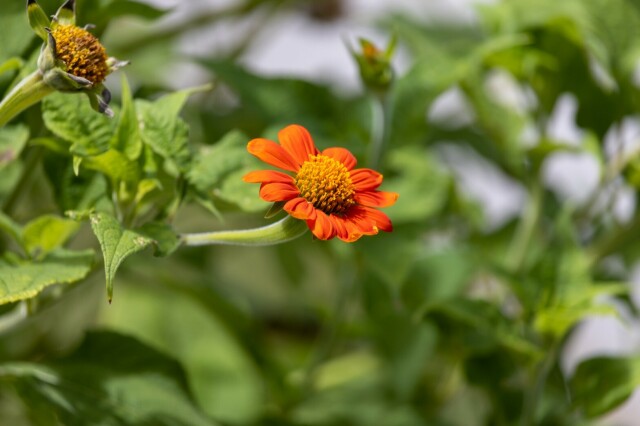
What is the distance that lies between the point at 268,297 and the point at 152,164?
1.76 feet

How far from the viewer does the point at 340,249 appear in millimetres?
377

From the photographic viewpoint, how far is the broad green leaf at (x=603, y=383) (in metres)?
0.34

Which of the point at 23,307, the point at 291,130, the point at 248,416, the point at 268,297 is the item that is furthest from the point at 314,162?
the point at 268,297

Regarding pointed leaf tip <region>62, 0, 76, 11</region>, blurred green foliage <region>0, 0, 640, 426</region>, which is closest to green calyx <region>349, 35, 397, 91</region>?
blurred green foliage <region>0, 0, 640, 426</region>

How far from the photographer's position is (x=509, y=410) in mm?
405

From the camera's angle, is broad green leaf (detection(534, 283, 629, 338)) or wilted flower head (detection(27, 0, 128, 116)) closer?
wilted flower head (detection(27, 0, 128, 116))

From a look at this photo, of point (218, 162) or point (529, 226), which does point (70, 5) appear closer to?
point (218, 162)

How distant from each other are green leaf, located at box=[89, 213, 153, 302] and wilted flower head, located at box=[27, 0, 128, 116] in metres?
0.03

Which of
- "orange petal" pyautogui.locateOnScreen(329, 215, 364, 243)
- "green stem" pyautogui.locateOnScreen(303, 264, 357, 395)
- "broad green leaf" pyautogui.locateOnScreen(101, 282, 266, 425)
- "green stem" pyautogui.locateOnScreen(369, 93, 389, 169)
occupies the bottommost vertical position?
"broad green leaf" pyautogui.locateOnScreen(101, 282, 266, 425)

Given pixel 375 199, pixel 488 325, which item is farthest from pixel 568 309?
pixel 375 199

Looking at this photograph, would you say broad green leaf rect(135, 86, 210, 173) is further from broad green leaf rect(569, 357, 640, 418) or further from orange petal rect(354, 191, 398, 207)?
broad green leaf rect(569, 357, 640, 418)

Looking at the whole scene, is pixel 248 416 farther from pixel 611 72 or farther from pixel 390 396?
pixel 611 72

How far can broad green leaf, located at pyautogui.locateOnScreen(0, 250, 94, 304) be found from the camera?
0.75ft

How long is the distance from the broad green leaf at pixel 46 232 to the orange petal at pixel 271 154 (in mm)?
75
